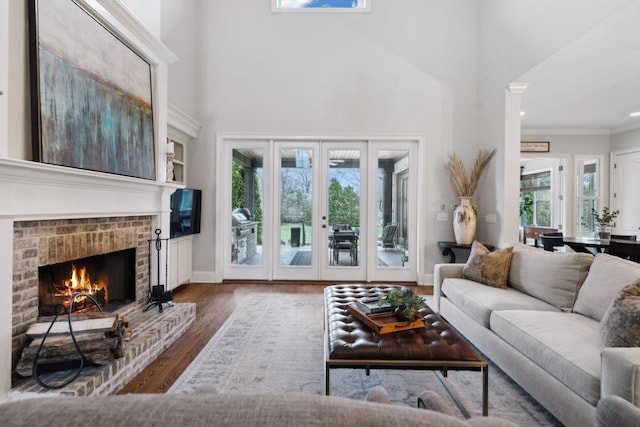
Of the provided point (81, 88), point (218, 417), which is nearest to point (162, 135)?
point (81, 88)

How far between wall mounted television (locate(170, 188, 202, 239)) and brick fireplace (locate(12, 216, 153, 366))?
1.12 metres

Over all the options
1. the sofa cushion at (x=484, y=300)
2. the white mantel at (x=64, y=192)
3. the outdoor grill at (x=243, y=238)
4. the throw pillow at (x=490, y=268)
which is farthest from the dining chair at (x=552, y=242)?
the white mantel at (x=64, y=192)

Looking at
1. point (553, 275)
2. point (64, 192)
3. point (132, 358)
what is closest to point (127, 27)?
point (64, 192)

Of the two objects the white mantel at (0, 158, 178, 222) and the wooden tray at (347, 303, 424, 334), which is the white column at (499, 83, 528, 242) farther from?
the white mantel at (0, 158, 178, 222)

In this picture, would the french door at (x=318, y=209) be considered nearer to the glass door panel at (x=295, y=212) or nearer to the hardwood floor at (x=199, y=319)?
the glass door panel at (x=295, y=212)

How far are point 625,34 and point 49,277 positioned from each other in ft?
16.7

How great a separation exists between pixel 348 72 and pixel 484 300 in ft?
12.3

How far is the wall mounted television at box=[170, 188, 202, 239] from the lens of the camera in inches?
164

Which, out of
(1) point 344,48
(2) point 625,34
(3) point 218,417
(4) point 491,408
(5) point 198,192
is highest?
Answer: (1) point 344,48

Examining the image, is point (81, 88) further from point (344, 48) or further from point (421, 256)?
point (421, 256)

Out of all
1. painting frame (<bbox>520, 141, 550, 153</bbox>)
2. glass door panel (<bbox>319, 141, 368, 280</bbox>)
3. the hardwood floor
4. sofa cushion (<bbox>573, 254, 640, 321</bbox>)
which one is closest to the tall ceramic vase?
the hardwood floor

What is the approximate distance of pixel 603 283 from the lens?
2.10 metres

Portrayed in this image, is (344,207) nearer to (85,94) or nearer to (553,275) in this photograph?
(553,275)

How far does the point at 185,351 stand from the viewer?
2.65m
